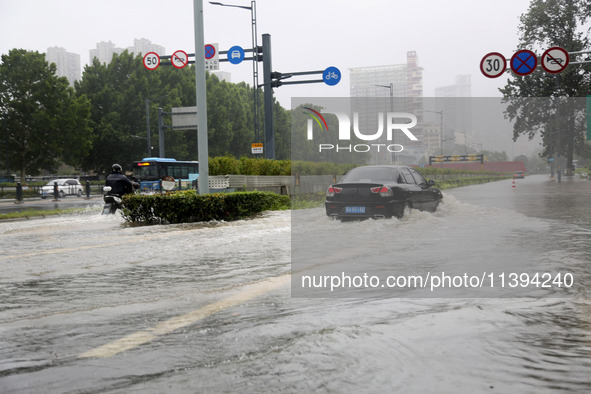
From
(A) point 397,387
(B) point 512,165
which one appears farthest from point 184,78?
(A) point 397,387

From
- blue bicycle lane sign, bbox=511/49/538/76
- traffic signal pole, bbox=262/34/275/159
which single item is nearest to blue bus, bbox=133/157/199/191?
traffic signal pole, bbox=262/34/275/159

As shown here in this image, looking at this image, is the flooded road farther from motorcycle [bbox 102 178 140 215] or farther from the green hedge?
motorcycle [bbox 102 178 140 215]

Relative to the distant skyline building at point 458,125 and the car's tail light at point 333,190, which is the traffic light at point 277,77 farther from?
the car's tail light at point 333,190

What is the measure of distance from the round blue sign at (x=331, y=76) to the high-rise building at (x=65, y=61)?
13938 cm

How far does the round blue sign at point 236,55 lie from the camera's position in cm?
2771

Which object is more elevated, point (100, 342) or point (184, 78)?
point (184, 78)

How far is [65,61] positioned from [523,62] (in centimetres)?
15509

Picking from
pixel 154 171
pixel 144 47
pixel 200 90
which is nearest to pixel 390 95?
pixel 200 90

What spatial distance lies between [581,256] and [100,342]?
6710mm

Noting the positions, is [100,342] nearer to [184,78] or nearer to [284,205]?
[284,205]

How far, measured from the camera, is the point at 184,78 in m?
62.9

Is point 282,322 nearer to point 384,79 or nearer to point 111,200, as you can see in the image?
point 111,200

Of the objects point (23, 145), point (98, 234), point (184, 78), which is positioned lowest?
point (98, 234)

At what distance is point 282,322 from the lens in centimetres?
490
